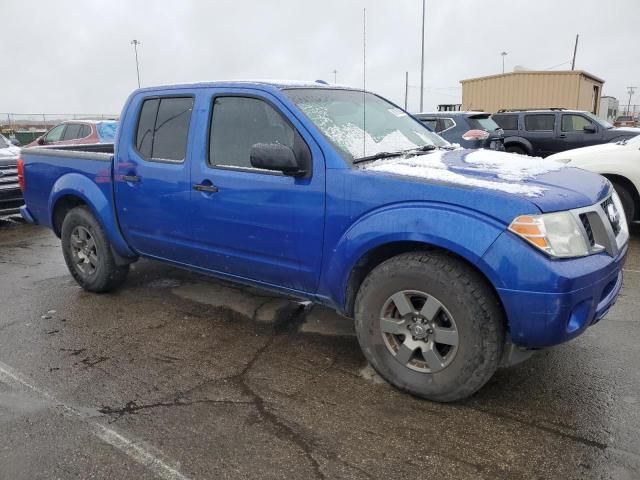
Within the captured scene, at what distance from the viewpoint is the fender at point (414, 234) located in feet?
9.04

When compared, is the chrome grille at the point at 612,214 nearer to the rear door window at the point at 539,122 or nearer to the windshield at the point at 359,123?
the windshield at the point at 359,123

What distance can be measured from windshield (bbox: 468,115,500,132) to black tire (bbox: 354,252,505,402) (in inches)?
368

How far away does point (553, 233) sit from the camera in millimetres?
2689

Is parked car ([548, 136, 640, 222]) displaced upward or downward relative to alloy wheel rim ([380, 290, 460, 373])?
upward

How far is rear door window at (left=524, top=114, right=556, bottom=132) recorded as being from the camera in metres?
13.5

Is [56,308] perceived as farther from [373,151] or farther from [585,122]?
[585,122]

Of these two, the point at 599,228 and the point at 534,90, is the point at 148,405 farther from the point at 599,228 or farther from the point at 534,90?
the point at 534,90

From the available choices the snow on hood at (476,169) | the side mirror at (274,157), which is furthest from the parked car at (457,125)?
the side mirror at (274,157)

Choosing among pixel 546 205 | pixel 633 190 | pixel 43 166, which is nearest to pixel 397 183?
pixel 546 205

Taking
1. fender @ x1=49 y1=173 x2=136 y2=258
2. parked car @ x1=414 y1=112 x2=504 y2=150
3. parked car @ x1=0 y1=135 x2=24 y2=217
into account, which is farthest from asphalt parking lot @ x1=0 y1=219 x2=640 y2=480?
parked car @ x1=414 y1=112 x2=504 y2=150

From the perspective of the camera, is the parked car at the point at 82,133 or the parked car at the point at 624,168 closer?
the parked car at the point at 624,168

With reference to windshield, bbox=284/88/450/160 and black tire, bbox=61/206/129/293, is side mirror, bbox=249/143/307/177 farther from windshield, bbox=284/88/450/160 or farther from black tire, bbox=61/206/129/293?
black tire, bbox=61/206/129/293

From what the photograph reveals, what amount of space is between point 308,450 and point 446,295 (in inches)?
41.7

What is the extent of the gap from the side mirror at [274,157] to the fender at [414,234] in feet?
1.78
